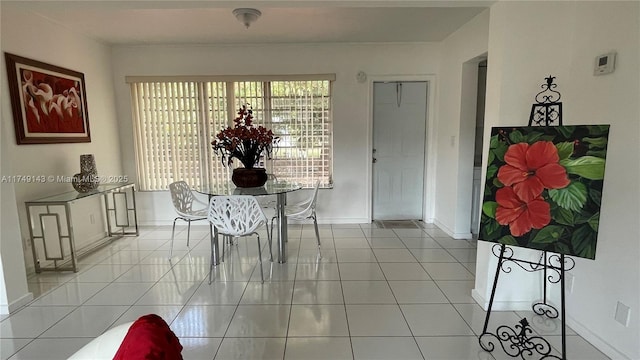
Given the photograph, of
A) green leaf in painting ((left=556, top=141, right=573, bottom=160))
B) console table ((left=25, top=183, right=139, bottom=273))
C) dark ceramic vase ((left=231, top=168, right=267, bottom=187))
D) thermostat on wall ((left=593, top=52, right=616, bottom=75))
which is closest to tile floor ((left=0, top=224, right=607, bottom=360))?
console table ((left=25, top=183, right=139, bottom=273))

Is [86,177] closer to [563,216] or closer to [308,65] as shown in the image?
[308,65]

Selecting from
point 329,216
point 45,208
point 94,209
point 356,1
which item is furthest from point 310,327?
point 94,209

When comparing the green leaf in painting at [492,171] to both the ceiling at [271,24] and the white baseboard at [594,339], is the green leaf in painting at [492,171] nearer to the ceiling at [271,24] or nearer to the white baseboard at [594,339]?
the white baseboard at [594,339]

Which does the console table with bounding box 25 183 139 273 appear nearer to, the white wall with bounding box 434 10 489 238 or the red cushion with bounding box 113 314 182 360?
the red cushion with bounding box 113 314 182 360

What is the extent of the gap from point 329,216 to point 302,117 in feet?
4.77

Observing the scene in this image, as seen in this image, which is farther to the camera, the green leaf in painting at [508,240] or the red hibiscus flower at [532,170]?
the green leaf in painting at [508,240]

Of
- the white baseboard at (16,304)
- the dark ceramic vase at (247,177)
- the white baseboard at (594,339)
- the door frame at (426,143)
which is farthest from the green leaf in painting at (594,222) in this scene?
the white baseboard at (16,304)

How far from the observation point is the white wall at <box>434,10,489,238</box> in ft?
12.0

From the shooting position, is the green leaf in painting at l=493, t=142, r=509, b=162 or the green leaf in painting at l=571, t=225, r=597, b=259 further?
the green leaf in painting at l=493, t=142, r=509, b=162

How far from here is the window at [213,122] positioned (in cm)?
443

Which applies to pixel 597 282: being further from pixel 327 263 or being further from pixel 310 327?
pixel 327 263

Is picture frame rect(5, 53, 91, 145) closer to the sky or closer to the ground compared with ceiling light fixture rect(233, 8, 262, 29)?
closer to the ground

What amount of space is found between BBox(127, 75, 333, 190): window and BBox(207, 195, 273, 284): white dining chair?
71.9 inches

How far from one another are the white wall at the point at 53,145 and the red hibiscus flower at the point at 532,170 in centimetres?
337
